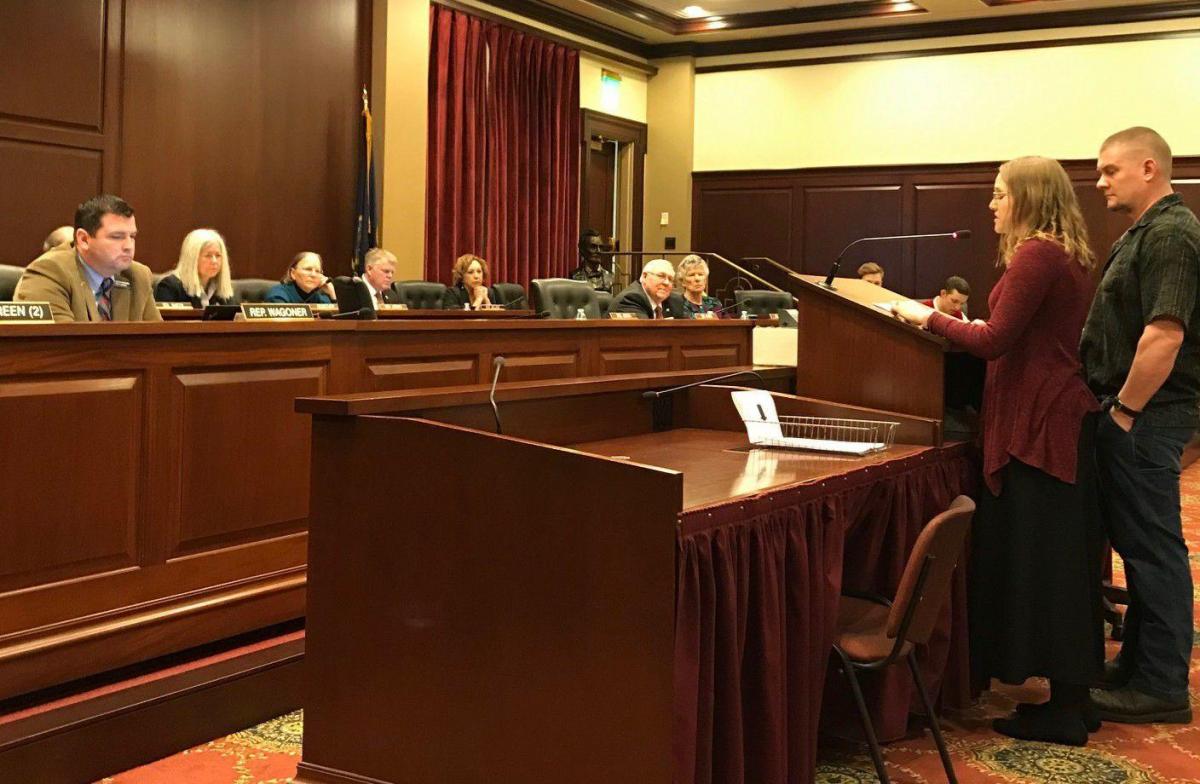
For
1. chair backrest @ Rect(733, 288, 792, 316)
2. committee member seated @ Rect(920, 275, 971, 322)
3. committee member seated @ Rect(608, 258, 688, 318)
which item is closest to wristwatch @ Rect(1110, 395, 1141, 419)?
committee member seated @ Rect(608, 258, 688, 318)

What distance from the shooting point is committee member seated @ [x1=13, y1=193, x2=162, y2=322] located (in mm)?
3709

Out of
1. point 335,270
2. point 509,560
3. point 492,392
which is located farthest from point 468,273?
point 509,560

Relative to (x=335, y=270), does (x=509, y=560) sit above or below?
below

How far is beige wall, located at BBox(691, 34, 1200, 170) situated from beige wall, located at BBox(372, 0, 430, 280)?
3.50 metres

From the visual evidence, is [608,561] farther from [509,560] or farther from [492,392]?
[492,392]

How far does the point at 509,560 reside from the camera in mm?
2037

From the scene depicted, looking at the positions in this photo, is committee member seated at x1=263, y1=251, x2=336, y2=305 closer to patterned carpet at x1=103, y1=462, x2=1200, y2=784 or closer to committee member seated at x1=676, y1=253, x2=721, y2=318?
committee member seated at x1=676, y1=253, x2=721, y2=318

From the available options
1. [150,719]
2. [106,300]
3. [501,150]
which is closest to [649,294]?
[501,150]

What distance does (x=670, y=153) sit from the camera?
38.7ft

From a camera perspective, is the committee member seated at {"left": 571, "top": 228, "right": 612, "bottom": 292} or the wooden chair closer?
the wooden chair

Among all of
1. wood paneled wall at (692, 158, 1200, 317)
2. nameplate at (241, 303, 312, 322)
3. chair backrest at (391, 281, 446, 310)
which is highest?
wood paneled wall at (692, 158, 1200, 317)

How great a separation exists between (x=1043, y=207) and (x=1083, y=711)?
1250 millimetres

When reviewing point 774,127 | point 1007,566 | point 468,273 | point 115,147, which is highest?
point 774,127

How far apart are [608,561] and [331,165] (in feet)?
22.5
